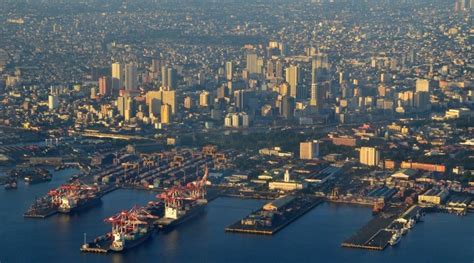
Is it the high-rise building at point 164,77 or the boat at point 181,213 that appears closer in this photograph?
the boat at point 181,213

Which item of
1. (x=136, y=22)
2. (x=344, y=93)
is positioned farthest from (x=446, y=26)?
(x=344, y=93)

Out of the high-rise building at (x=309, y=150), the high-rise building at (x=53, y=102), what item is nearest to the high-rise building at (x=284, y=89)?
the high-rise building at (x=53, y=102)

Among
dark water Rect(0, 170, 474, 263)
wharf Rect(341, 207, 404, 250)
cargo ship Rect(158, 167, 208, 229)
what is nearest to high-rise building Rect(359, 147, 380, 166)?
dark water Rect(0, 170, 474, 263)

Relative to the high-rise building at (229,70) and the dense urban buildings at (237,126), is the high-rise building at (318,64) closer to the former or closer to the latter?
the dense urban buildings at (237,126)

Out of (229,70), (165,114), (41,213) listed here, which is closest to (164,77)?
(229,70)

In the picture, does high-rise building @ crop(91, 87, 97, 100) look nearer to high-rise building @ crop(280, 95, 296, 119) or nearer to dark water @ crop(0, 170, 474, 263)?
high-rise building @ crop(280, 95, 296, 119)

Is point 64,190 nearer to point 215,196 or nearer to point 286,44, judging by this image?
point 215,196
